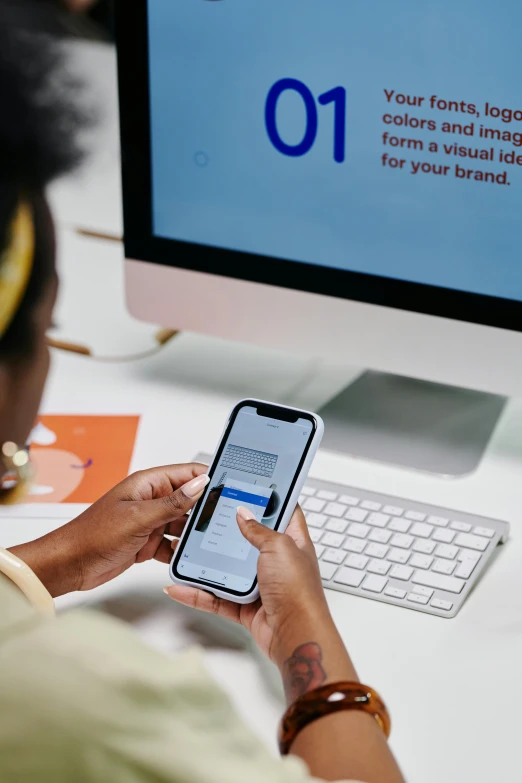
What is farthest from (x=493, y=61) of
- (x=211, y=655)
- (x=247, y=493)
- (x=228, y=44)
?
(x=211, y=655)

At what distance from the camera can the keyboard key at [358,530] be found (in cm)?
73

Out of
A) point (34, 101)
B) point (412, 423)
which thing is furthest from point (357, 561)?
point (34, 101)

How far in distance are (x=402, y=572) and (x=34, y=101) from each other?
2.50 feet

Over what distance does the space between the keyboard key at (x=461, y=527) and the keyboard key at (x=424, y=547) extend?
0.03 metres

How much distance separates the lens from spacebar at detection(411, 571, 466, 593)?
0.68m

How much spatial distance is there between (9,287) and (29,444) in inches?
8.1

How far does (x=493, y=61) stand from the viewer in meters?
0.71

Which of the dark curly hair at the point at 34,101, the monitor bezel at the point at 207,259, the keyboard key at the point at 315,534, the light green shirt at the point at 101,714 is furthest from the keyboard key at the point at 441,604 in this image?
the dark curly hair at the point at 34,101

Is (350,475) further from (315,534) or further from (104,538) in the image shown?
(104,538)

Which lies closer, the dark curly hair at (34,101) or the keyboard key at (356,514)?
the keyboard key at (356,514)

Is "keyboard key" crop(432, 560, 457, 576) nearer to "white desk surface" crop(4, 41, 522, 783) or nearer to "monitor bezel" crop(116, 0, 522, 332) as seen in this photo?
"white desk surface" crop(4, 41, 522, 783)

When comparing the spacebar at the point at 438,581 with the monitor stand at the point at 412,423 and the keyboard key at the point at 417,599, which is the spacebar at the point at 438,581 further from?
the monitor stand at the point at 412,423

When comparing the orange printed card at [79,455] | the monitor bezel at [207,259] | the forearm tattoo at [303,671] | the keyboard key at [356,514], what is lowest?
the orange printed card at [79,455]

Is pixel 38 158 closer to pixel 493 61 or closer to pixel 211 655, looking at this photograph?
pixel 493 61
